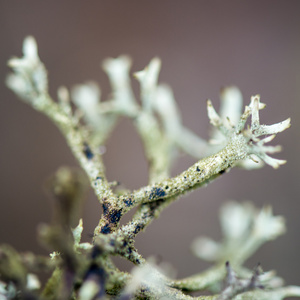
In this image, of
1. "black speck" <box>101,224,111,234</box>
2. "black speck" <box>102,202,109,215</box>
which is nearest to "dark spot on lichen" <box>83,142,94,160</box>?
"black speck" <box>102,202,109,215</box>

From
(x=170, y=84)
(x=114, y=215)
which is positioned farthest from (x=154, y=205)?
(x=170, y=84)

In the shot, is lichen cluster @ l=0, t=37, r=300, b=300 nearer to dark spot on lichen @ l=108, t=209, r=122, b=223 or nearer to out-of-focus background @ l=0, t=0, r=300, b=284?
dark spot on lichen @ l=108, t=209, r=122, b=223

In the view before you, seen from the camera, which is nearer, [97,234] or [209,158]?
[97,234]

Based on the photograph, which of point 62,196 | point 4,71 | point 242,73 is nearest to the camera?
point 62,196

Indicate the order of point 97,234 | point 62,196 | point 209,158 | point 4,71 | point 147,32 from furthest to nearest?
point 147,32 < point 4,71 < point 209,158 < point 97,234 < point 62,196

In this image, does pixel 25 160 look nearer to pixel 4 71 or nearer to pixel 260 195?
pixel 4 71

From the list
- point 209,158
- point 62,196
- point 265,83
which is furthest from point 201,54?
point 62,196

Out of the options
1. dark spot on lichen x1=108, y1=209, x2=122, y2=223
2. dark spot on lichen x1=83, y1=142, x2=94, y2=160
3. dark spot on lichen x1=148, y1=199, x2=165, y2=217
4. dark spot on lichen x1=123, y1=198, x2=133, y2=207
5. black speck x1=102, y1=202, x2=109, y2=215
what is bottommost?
dark spot on lichen x1=108, y1=209, x2=122, y2=223
